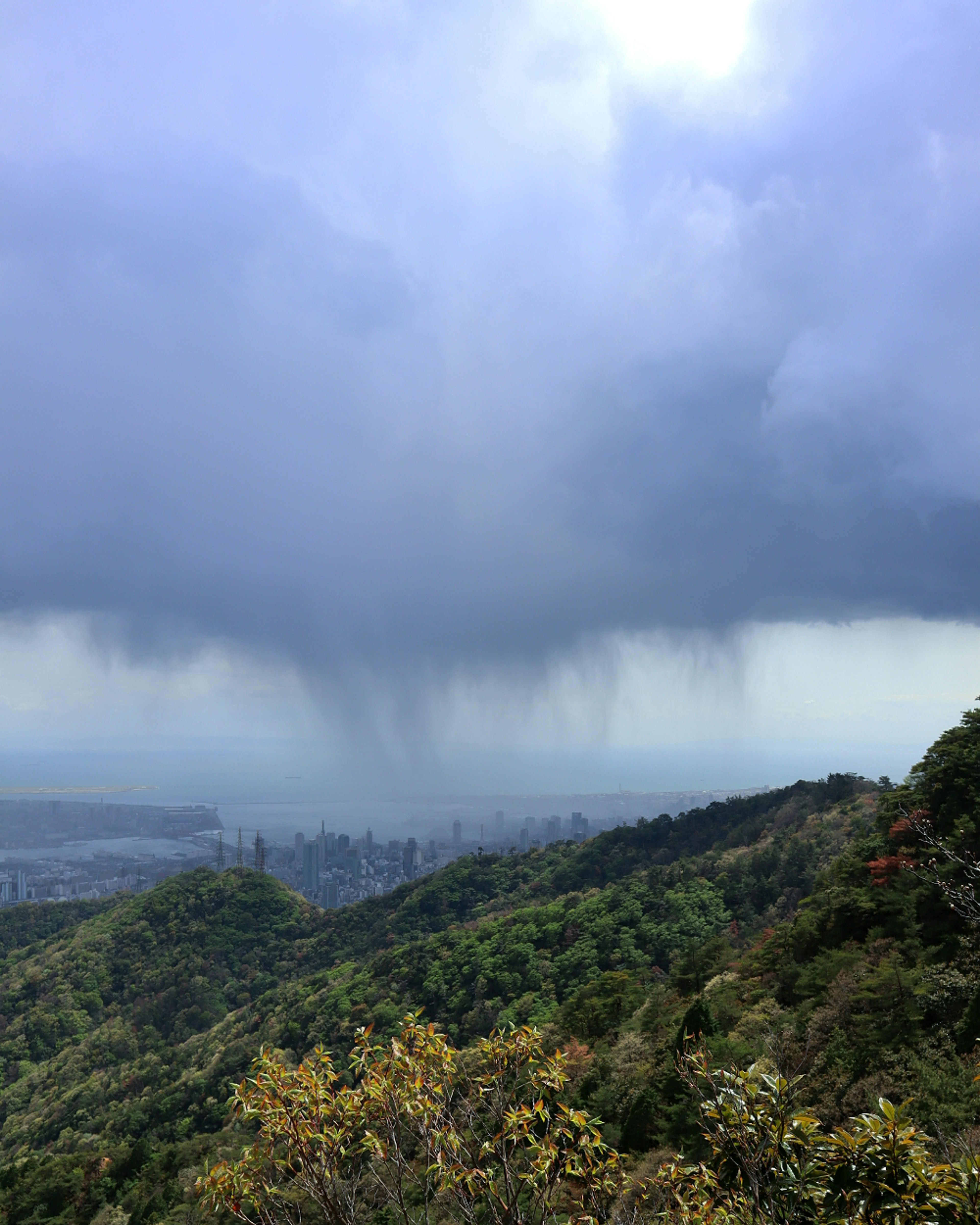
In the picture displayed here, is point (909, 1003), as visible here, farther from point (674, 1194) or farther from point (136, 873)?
point (136, 873)

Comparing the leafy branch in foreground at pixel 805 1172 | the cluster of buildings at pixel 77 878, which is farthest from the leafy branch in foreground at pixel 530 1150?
the cluster of buildings at pixel 77 878

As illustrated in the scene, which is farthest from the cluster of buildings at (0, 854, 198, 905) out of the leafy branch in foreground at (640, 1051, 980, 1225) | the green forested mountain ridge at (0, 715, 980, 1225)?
the leafy branch in foreground at (640, 1051, 980, 1225)

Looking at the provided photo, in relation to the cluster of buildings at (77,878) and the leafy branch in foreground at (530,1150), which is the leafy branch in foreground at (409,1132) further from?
the cluster of buildings at (77,878)

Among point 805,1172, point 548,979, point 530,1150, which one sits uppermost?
point 805,1172

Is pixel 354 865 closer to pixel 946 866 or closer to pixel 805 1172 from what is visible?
pixel 946 866

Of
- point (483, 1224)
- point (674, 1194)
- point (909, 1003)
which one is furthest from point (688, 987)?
point (674, 1194)

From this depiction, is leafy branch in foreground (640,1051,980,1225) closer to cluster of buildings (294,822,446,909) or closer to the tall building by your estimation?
cluster of buildings (294,822,446,909)

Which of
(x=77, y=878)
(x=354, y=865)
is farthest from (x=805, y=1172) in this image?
(x=77, y=878)

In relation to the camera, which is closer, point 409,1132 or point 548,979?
point 409,1132
